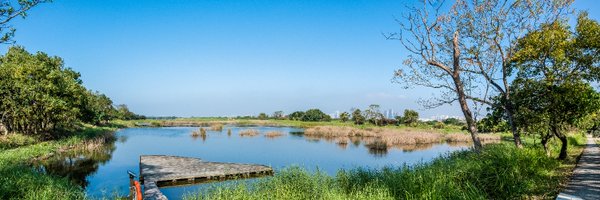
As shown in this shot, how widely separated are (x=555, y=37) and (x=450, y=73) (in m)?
3.81

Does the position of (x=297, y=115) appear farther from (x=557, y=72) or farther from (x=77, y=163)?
(x=557, y=72)

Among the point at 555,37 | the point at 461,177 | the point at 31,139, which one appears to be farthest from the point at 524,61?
the point at 31,139

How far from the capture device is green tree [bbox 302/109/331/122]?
115 metres

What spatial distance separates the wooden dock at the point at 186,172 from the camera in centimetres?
1786

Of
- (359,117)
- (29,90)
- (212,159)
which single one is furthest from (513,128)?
(359,117)

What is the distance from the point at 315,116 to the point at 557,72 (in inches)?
3998

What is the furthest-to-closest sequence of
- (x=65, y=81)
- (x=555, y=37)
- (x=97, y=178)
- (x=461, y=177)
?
(x=65, y=81)
(x=97, y=178)
(x=555, y=37)
(x=461, y=177)

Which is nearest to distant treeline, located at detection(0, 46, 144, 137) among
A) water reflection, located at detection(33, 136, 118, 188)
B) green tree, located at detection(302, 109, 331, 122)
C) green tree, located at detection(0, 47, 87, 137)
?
green tree, located at detection(0, 47, 87, 137)

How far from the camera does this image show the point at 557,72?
14.4 metres

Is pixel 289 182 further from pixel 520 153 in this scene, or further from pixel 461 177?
pixel 520 153

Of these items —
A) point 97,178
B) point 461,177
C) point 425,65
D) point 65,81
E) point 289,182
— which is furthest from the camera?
point 65,81

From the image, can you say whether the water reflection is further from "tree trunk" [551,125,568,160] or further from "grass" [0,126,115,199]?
"tree trunk" [551,125,568,160]

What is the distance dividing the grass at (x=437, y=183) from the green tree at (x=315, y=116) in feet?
332

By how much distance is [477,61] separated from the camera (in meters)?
15.5
